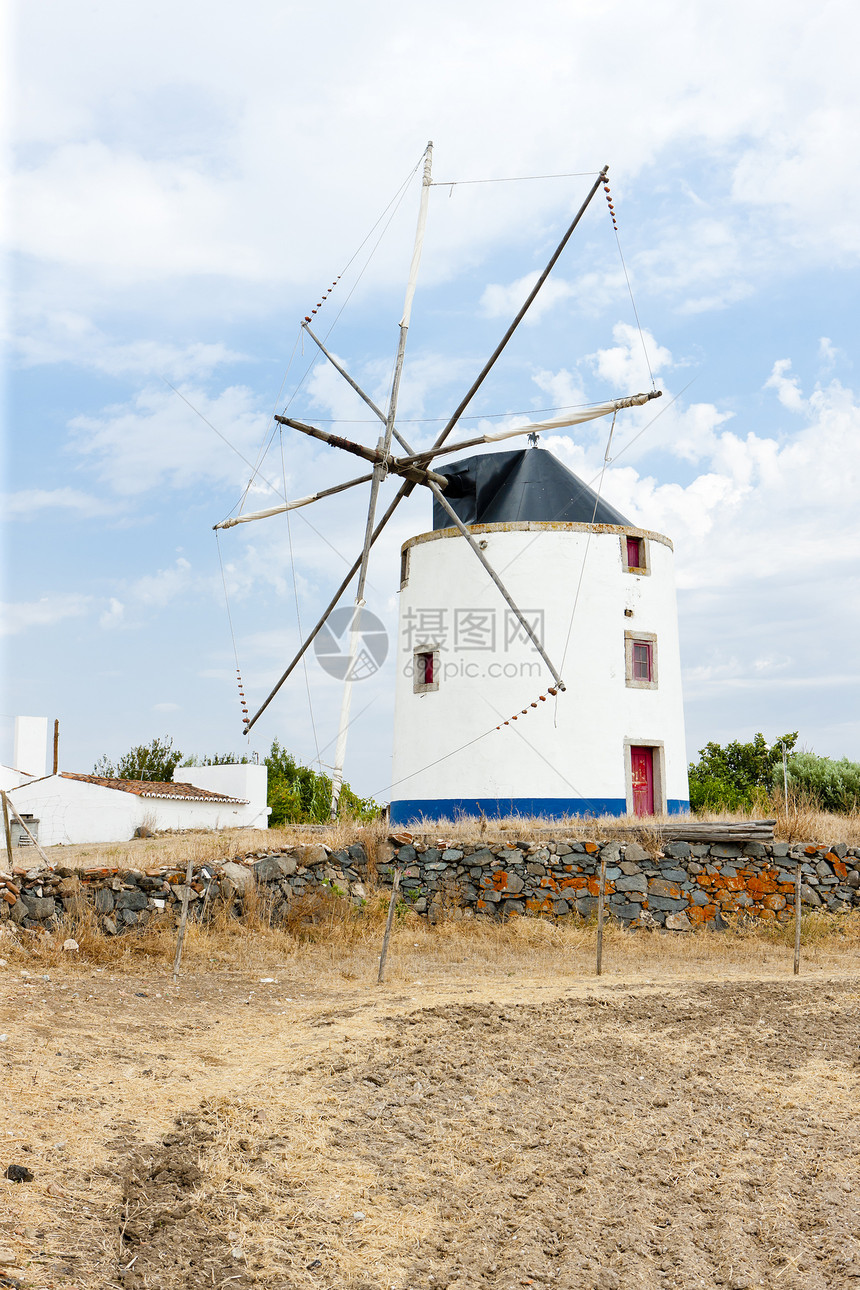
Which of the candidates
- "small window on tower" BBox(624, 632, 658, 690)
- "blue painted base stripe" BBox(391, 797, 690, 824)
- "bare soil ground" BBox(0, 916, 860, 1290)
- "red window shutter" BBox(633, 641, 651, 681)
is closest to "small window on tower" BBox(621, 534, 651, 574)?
"small window on tower" BBox(624, 632, 658, 690)

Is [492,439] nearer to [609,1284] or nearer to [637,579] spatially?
[637,579]

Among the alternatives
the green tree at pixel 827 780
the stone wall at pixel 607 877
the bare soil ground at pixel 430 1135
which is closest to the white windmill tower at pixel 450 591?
the stone wall at pixel 607 877

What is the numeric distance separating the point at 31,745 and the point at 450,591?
22.1m

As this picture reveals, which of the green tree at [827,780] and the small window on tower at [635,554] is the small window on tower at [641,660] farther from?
the green tree at [827,780]

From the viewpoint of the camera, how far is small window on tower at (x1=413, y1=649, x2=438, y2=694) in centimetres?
1961

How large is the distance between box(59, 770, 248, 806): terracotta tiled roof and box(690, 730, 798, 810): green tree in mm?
14167

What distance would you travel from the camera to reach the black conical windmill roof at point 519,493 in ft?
65.4

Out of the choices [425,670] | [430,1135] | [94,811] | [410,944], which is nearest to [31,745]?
[94,811]

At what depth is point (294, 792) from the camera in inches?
1539

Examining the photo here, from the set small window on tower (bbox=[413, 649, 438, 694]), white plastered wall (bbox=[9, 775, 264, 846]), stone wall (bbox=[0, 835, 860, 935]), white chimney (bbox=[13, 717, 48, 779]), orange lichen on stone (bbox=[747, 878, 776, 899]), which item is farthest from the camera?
white chimney (bbox=[13, 717, 48, 779])

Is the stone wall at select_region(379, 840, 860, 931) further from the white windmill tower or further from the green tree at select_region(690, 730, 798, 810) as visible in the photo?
the green tree at select_region(690, 730, 798, 810)

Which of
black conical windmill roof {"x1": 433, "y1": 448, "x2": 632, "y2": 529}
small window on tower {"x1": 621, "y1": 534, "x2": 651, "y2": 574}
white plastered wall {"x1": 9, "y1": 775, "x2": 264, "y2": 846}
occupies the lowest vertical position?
white plastered wall {"x1": 9, "y1": 775, "x2": 264, "y2": 846}

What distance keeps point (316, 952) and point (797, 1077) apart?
21.5 feet

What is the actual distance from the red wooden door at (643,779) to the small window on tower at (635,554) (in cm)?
349
